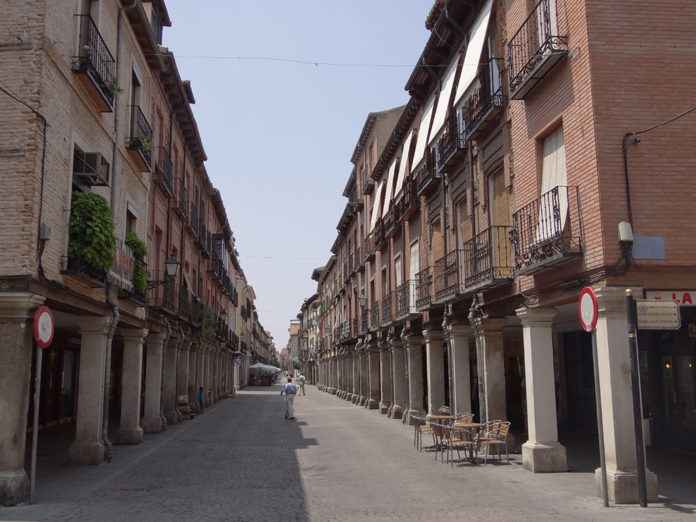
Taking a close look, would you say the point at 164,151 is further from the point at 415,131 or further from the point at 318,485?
the point at 318,485

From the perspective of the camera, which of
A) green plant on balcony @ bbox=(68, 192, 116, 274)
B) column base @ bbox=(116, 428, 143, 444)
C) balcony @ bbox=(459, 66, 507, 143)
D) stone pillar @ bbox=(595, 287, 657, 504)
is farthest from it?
column base @ bbox=(116, 428, 143, 444)

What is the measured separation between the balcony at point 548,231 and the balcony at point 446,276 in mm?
Result: 4362

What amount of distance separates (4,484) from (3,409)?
1.04 metres

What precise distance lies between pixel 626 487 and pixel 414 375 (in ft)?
46.8

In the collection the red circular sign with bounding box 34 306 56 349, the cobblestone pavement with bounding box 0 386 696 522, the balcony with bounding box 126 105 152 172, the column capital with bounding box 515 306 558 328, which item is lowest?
the cobblestone pavement with bounding box 0 386 696 522

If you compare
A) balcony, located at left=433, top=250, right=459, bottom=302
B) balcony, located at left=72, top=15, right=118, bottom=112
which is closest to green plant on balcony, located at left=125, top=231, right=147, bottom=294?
balcony, located at left=72, top=15, right=118, bottom=112

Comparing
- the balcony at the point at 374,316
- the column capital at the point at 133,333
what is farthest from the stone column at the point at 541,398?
the balcony at the point at 374,316

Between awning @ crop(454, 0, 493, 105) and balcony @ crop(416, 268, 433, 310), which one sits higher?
awning @ crop(454, 0, 493, 105)

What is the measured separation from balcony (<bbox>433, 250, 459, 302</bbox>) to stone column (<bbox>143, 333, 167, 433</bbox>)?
335 inches

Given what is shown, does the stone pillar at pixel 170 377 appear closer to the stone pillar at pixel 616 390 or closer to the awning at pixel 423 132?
the awning at pixel 423 132

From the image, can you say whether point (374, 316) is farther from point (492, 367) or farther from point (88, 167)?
point (88, 167)

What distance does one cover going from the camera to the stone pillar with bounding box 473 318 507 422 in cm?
1530

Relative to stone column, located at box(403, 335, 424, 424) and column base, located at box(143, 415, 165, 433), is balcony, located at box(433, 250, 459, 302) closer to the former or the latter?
stone column, located at box(403, 335, 424, 424)

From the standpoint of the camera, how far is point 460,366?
1773cm
